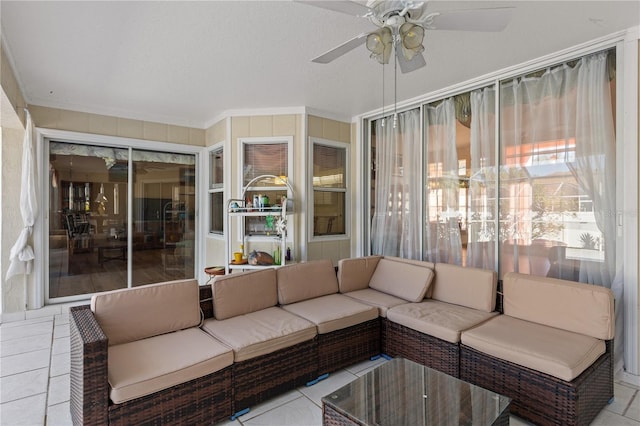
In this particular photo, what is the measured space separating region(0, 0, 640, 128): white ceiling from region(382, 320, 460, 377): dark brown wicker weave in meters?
2.43

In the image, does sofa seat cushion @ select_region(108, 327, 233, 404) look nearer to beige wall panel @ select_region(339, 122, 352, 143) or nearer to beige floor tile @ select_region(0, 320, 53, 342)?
beige floor tile @ select_region(0, 320, 53, 342)

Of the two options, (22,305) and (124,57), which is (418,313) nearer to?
(124,57)

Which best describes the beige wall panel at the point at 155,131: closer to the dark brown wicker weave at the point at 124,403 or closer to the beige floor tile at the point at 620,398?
the dark brown wicker weave at the point at 124,403

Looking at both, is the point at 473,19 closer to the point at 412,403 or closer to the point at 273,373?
the point at 412,403

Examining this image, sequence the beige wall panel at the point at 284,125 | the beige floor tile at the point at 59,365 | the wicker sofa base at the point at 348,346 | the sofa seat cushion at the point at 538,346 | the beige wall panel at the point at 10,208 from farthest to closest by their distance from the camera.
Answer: the beige wall panel at the point at 284,125 < the beige wall panel at the point at 10,208 < the beige floor tile at the point at 59,365 < the wicker sofa base at the point at 348,346 < the sofa seat cushion at the point at 538,346

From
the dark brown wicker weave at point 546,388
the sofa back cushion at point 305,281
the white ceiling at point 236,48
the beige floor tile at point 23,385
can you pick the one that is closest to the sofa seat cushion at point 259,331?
the sofa back cushion at point 305,281

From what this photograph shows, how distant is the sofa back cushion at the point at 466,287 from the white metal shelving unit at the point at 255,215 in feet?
6.37

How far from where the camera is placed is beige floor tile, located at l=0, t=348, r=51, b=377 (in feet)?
9.14

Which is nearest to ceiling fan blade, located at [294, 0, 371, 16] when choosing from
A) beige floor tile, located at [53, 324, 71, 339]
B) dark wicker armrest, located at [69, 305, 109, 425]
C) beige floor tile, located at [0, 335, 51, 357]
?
dark wicker armrest, located at [69, 305, 109, 425]

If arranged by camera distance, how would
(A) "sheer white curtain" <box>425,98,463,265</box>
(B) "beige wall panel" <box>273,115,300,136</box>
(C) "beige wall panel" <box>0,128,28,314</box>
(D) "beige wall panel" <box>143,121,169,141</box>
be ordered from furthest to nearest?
(D) "beige wall panel" <box>143,121,169,141</box>
(B) "beige wall panel" <box>273,115,300,136</box>
(C) "beige wall panel" <box>0,128,28,314</box>
(A) "sheer white curtain" <box>425,98,463,265</box>

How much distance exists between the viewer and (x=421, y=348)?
2.72 metres

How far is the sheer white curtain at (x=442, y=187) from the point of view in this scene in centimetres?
378

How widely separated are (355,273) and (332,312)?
2.77ft

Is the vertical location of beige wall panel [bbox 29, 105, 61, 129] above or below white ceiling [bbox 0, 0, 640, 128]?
below
